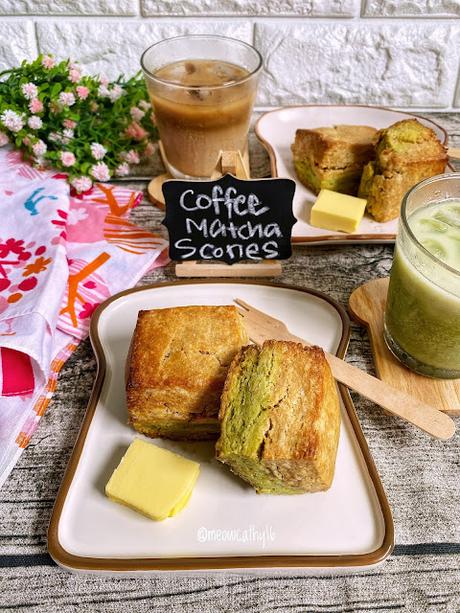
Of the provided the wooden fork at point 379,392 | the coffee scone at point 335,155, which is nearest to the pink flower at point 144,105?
the coffee scone at point 335,155

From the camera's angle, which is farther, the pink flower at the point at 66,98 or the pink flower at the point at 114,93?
the pink flower at the point at 114,93

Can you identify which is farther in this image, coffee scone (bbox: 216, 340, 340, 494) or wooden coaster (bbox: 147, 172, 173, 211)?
wooden coaster (bbox: 147, 172, 173, 211)

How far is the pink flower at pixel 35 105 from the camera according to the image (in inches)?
61.1

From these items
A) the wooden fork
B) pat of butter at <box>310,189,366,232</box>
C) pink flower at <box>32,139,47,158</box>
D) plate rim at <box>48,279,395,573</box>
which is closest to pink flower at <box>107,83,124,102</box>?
pink flower at <box>32,139,47,158</box>

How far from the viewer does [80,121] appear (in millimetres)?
1620

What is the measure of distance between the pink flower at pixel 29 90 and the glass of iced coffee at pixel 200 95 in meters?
0.29

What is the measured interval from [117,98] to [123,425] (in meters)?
1.01

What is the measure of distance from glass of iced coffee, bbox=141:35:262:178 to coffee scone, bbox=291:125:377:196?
18 centimetres

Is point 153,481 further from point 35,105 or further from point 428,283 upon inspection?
point 35,105

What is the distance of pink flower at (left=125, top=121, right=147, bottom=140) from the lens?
167 cm

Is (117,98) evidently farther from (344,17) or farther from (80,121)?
(344,17)

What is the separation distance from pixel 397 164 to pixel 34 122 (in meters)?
0.92

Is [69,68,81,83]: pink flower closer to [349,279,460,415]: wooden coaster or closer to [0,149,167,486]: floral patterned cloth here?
[0,149,167,486]: floral patterned cloth

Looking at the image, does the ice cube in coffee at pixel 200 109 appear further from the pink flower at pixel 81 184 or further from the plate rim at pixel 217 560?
the plate rim at pixel 217 560
